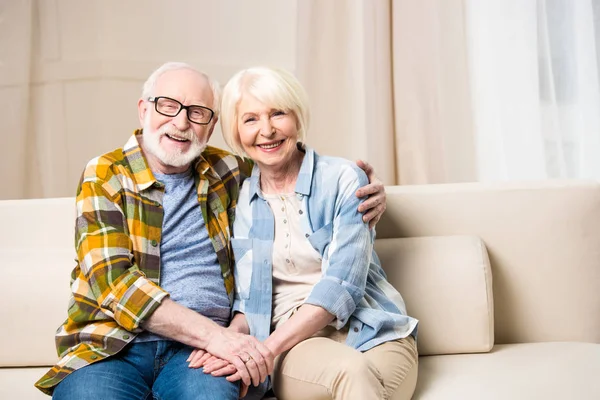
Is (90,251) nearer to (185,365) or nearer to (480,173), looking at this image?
(185,365)

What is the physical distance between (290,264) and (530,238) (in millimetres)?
802

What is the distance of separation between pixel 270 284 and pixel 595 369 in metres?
0.86

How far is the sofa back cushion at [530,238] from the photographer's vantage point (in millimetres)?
2090

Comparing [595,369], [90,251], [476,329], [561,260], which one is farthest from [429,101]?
[90,251]

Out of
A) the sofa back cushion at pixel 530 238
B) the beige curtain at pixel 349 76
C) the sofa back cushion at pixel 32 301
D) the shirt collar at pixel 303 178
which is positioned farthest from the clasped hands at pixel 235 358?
the beige curtain at pixel 349 76

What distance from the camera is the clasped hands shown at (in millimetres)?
1544

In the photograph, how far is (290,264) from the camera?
1.75 metres

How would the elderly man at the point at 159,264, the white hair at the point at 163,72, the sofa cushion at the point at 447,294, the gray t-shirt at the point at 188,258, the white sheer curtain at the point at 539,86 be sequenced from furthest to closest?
the white sheer curtain at the point at 539,86, the sofa cushion at the point at 447,294, the white hair at the point at 163,72, the gray t-shirt at the point at 188,258, the elderly man at the point at 159,264

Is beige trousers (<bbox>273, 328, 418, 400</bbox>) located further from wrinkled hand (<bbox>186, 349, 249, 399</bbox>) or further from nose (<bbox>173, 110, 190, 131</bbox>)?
nose (<bbox>173, 110, 190, 131</bbox>)

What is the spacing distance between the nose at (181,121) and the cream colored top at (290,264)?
0.32m

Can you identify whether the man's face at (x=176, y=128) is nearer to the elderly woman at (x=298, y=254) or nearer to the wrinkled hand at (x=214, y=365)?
the elderly woman at (x=298, y=254)

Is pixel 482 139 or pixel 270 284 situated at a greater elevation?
pixel 482 139

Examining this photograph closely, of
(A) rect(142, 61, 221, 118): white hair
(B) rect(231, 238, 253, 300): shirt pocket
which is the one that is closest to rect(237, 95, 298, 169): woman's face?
(A) rect(142, 61, 221, 118): white hair

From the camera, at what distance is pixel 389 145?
298cm
